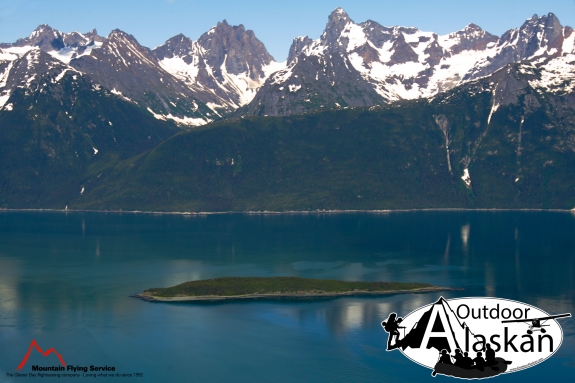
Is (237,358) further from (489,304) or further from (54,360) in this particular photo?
(489,304)

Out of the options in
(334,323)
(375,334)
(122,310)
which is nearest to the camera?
(375,334)

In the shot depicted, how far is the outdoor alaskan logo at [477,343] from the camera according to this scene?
13588 cm

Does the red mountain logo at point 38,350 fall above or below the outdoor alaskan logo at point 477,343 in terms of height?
below

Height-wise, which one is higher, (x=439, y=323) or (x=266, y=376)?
(x=439, y=323)

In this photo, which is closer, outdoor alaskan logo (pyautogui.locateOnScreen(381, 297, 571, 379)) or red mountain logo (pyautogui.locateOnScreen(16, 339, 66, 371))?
outdoor alaskan logo (pyautogui.locateOnScreen(381, 297, 571, 379))

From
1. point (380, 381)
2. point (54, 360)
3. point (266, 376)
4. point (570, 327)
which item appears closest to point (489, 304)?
point (570, 327)

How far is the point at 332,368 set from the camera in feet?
489

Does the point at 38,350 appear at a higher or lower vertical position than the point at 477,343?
lower

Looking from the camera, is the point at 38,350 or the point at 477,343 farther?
the point at 38,350

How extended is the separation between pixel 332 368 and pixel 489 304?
44.1m

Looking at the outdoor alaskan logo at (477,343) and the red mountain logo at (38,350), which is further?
the red mountain logo at (38,350)

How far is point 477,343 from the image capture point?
450 ft

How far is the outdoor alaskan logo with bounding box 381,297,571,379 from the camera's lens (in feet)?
446

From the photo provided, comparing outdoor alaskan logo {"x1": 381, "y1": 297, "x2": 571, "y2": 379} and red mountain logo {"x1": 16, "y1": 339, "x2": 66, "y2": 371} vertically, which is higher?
outdoor alaskan logo {"x1": 381, "y1": 297, "x2": 571, "y2": 379}
